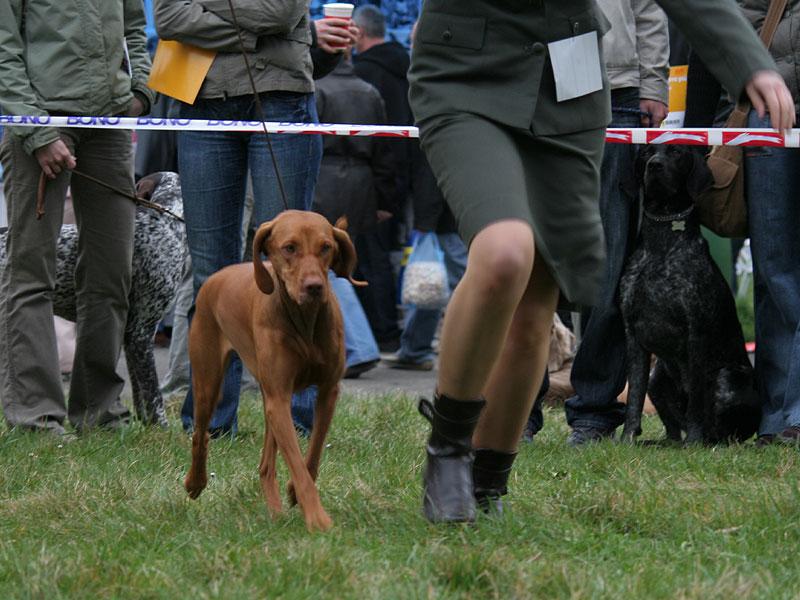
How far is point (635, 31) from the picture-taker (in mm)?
6074

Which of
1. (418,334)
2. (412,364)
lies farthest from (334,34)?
(412,364)

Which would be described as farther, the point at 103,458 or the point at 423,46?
the point at 103,458

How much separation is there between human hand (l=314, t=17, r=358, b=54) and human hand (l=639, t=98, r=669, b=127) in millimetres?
1358

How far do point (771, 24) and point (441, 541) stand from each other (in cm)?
300

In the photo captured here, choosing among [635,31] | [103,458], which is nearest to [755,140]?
[635,31]

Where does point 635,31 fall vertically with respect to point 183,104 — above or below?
above

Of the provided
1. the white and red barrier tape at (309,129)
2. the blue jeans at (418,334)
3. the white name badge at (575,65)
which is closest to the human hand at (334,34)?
the white and red barrier tape at (309,129)

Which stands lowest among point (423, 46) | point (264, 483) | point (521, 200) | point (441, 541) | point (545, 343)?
point (264, 483)

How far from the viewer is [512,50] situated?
11.6 ft

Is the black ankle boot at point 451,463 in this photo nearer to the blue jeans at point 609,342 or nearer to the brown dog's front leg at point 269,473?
the brown dog's front leg at point 269,473

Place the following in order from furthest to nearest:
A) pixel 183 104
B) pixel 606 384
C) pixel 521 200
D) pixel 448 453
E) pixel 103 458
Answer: pixel 606 384 → pixel 183 104 → pixel 103 458 → pixel 448 453 → pixel 521 200

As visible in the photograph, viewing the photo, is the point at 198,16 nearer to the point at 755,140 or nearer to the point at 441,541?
the point at 755,140

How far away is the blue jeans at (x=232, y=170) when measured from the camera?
5715 millimetres

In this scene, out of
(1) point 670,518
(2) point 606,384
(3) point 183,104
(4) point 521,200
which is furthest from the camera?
(2) point 606,384
